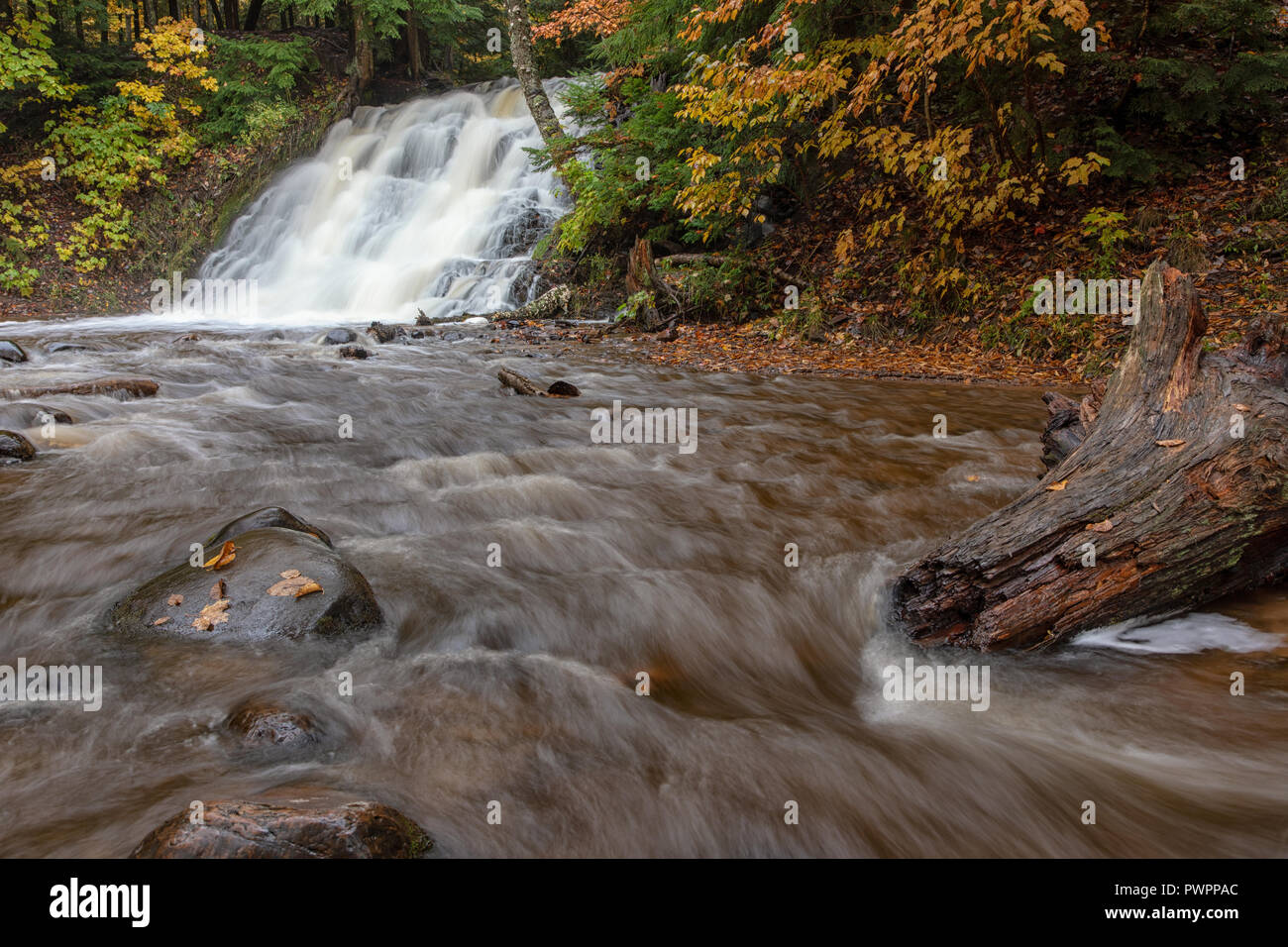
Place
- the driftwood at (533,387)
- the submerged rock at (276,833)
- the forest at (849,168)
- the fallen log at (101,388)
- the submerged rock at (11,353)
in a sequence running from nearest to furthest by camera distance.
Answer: the submerged rock at (276,833) < the fallen log at (101,388) < the driftwood at (533,387) < the forest at (849,168) < the submerged rock at (11,353)

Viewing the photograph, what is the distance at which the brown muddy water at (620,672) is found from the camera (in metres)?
2.34

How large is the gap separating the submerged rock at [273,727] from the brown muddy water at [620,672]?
69 millimetres

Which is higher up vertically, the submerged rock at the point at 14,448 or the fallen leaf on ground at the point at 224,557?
the submerged rock at the point at 14,448

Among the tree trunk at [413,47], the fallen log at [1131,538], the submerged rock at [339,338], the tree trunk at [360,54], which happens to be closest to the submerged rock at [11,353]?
the submerged rock at [339,338]

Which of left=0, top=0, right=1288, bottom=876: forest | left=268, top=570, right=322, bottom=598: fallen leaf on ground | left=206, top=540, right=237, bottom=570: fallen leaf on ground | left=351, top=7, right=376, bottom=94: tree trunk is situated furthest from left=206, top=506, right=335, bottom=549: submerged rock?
left=351, top=7, right=376, bottom=94: tree trunk

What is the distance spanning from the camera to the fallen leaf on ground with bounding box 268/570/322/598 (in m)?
3.24

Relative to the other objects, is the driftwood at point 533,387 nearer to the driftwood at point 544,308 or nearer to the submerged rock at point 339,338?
the submerged rock at point 339,338

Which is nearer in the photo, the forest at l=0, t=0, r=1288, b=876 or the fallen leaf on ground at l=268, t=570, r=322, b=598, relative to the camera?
the forest at l=0, t=0, r=1288, b=876

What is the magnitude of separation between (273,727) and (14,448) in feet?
13.6

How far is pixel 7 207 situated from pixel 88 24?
14317 millimetres

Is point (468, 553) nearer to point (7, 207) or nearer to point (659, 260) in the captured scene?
point (659, 260)

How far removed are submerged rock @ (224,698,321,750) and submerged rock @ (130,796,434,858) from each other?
592 millimetres

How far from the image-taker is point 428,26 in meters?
23.1

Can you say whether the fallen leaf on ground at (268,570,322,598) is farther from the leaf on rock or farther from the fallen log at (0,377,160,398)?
the fallen log at (0,377,160,398)
